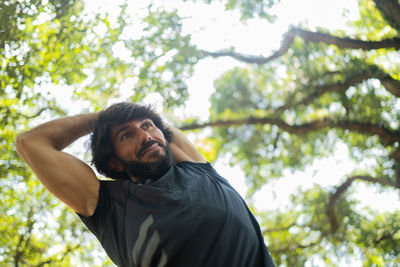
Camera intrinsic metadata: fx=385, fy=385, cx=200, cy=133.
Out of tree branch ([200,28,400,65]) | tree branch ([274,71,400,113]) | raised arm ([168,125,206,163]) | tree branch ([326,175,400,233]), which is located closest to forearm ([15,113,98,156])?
raised arm ([168,125,206,163])

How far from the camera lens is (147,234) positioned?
163cm

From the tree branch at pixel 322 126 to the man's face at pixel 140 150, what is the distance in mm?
3810

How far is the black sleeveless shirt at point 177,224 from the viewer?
1.60 meters

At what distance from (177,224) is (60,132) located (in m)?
0.86

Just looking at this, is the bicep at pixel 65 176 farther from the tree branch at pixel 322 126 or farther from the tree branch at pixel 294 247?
the tree branch at pixel 294 247

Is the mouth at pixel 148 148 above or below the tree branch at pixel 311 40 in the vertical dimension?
above

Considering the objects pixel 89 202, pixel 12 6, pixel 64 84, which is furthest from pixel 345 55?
pixel 89 202

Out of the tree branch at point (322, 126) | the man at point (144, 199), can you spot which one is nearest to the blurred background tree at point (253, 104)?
the tree branch at point (322, 126)

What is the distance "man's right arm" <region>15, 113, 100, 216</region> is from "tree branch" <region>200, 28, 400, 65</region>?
386 centimetres

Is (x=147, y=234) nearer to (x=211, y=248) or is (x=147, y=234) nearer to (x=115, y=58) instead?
(x=211, y=248)

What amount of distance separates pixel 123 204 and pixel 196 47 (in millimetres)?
3497

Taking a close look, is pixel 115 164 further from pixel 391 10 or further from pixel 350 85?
pixel 350 85

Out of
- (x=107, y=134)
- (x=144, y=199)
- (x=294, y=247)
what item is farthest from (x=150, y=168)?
(x=294, y=247)

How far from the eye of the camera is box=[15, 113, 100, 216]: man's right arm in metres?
1.76
